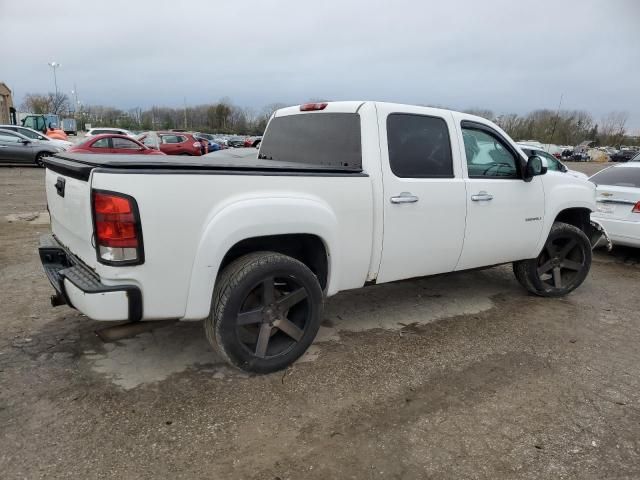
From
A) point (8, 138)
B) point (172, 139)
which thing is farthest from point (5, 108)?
point (8, 138)

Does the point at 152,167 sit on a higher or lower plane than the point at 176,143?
higher

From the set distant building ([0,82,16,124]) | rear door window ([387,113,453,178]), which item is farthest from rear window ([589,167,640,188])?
distant building ([0,82,16,124])

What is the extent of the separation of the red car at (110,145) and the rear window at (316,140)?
11.4 m

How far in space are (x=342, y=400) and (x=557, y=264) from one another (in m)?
3.39

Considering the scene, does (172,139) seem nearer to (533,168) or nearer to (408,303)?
(408,303)

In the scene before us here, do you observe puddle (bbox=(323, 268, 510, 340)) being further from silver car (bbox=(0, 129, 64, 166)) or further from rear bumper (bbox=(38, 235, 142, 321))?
silver car (bbox=(0, 129, 64, 166))

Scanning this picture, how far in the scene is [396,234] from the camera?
374 centimetres

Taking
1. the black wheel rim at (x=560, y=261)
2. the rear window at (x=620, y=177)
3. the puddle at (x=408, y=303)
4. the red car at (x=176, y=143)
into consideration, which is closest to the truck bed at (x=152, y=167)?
the puddle at (x=408, y=303)

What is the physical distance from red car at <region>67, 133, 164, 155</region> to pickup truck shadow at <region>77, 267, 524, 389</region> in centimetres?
1190

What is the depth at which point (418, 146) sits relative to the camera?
3.95 metres

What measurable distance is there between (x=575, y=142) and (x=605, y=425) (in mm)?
95724

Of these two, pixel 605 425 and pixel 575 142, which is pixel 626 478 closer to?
pixel 605 425

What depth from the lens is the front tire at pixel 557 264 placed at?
16.9 ft

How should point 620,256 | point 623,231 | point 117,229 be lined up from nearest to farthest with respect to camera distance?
point 117,229 < point 623,231 < point 620,256
